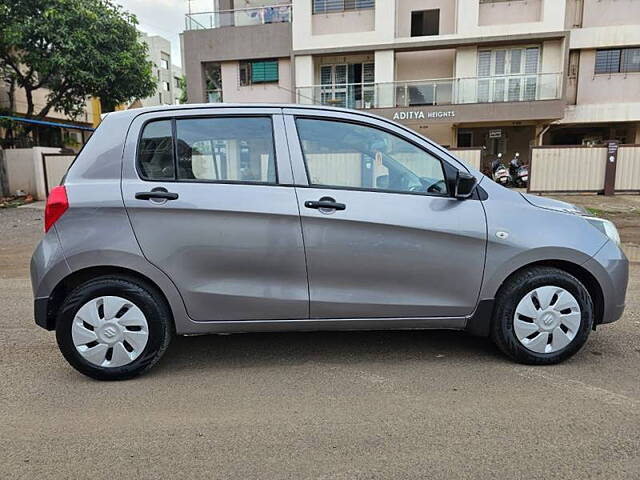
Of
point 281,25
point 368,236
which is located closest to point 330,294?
point 368,236

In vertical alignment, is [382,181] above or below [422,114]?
below

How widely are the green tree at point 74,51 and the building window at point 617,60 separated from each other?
1940 centimetres

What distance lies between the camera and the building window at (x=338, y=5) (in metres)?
20.4

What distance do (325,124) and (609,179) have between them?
46.5 feet

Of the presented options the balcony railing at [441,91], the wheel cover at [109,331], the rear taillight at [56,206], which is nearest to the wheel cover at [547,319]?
the wheel cover at [109,331]

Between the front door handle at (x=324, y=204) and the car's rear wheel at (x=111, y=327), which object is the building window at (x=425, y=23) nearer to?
the front door handle at (x=324, y=204)

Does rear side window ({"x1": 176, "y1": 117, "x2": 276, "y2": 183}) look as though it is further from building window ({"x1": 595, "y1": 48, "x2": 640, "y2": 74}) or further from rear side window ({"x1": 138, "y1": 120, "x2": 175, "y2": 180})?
building window ({"x1": 595, "y1": 48, "x2": 640, "y2": 74})

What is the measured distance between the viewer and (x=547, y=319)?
10.8ft

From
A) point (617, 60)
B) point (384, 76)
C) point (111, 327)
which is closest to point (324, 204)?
point (111, 327)

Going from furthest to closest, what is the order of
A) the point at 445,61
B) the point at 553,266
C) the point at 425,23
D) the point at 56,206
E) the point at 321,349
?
1. the point at 425,23
2. the point at 445,61
3. the point at 321,349
4. the point at 553,266
5. the point at 56,206

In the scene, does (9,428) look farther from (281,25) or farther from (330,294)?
(281,25)

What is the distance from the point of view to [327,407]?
2.92 meters

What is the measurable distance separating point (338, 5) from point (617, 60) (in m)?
12.0

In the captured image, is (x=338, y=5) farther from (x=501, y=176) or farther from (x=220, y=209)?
(x=220, y=209)
